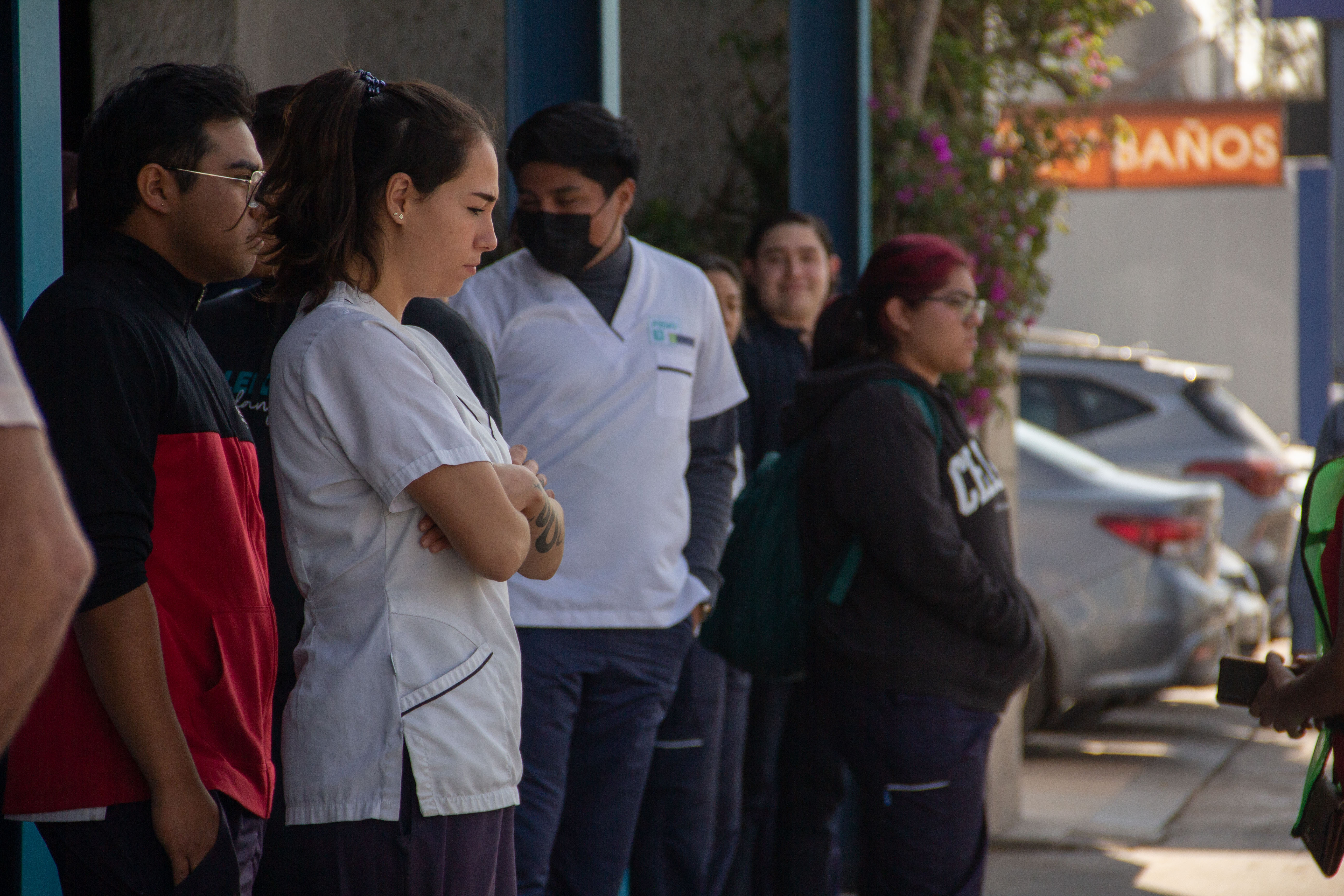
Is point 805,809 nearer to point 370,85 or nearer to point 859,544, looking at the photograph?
→ point 859,544

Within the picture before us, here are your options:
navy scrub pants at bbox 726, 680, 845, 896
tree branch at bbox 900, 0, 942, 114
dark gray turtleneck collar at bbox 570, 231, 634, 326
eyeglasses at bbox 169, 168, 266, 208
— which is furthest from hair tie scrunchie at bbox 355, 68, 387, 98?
tree branch at bbox 900, 0, 942, 114

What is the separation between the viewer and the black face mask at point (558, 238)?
3.49 metres

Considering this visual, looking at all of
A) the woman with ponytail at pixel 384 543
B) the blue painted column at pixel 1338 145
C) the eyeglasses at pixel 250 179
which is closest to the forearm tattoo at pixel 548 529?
the woman with ponytail at pixel 384 543

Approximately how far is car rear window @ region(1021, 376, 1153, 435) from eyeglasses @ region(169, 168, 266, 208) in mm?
7356

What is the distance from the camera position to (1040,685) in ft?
24.0

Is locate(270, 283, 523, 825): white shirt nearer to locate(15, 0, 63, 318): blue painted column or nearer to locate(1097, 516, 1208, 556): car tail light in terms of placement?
locate(15, 0, 63, 318): blue painted column

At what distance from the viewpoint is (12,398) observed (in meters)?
1.06

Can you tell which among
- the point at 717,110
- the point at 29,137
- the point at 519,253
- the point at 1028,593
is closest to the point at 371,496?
the point at 29,137

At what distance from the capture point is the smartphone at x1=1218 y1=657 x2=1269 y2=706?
2867mm

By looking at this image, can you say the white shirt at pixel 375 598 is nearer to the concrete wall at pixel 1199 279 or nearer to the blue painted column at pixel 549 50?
the blue painted column at pixel 549 50

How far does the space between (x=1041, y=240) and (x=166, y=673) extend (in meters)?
4.74

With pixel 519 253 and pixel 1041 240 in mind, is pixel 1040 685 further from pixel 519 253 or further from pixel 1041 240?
pixel 519 253

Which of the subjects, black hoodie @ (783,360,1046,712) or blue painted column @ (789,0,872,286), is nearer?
black hoodie @ (783,360,1046,712)

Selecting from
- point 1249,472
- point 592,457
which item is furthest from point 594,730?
point 1249,472
